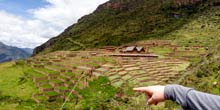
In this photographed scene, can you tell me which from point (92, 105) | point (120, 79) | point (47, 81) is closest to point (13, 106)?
point (47, 81)

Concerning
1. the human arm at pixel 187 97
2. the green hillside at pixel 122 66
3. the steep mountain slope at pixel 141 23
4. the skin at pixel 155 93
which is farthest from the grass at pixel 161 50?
the human arm at pixel 187 97

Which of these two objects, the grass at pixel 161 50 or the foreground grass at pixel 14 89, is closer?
the foreground grass at pixel 14 89

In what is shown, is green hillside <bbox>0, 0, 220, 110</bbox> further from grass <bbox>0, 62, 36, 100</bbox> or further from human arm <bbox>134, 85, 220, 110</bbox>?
human arm <bbox>134, 85, 220, 110</bbox>

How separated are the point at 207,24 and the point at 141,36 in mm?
24470

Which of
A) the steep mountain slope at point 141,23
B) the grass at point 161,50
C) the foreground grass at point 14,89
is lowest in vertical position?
the foreground grass at point 14,89

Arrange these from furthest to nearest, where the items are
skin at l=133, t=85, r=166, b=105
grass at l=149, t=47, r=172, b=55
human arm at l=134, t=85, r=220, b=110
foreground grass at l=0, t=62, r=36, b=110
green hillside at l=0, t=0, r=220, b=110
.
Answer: grass at l=149, t=47, r=172, b=55
foreground grass at l=0, t=62, r=36, b=110
green hillside at l=0, t=0, r=220, b=110
skin at l=133, t=85, r=166, b=105
human arm at l=134, t=85, r=220, b=110

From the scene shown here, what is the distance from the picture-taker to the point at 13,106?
43219 millimetres

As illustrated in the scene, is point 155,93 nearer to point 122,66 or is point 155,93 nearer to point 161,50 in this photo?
point 122,66

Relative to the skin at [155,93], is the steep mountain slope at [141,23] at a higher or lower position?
higher

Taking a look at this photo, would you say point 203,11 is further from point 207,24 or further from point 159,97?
point 159,97

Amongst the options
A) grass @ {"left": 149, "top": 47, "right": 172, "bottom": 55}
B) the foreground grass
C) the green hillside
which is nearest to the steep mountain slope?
the green hillside

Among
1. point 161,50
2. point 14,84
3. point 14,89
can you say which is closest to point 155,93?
point 14,89

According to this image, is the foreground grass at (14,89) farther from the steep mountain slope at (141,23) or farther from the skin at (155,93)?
the steep mountain slope at (141,23)

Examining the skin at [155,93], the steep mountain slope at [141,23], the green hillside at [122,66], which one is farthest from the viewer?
the steep mountain slope at [141,23]
